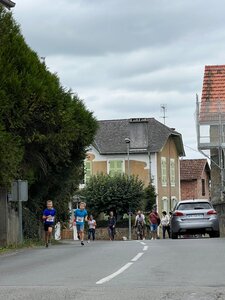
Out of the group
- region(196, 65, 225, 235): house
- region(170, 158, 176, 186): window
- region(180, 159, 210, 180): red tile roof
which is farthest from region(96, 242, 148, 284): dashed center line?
region(180, 159, 210, 180): red tile roof

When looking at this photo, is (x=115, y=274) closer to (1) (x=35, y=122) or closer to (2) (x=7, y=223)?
(2) (x=7, y=223)

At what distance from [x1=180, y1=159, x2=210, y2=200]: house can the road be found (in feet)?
197

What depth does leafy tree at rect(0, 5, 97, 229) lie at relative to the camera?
87.8 feet

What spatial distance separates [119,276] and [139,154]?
55691mm

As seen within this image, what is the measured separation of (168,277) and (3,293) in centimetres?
315

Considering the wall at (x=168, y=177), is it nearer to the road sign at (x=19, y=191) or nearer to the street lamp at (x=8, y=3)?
the street lamp at (x=8, y=3)

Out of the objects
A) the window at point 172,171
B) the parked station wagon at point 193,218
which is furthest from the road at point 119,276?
the window at point 172,171

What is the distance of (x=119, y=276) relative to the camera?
13.6 m

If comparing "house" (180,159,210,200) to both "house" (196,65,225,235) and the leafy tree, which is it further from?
the leafy tree

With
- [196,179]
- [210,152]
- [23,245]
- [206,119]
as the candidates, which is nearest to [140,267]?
[23,245]

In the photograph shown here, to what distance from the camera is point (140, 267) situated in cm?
1548

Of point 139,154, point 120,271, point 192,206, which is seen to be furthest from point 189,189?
point 120,271

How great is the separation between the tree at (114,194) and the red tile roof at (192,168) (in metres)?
19.5

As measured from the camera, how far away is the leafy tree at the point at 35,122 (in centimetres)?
2675
